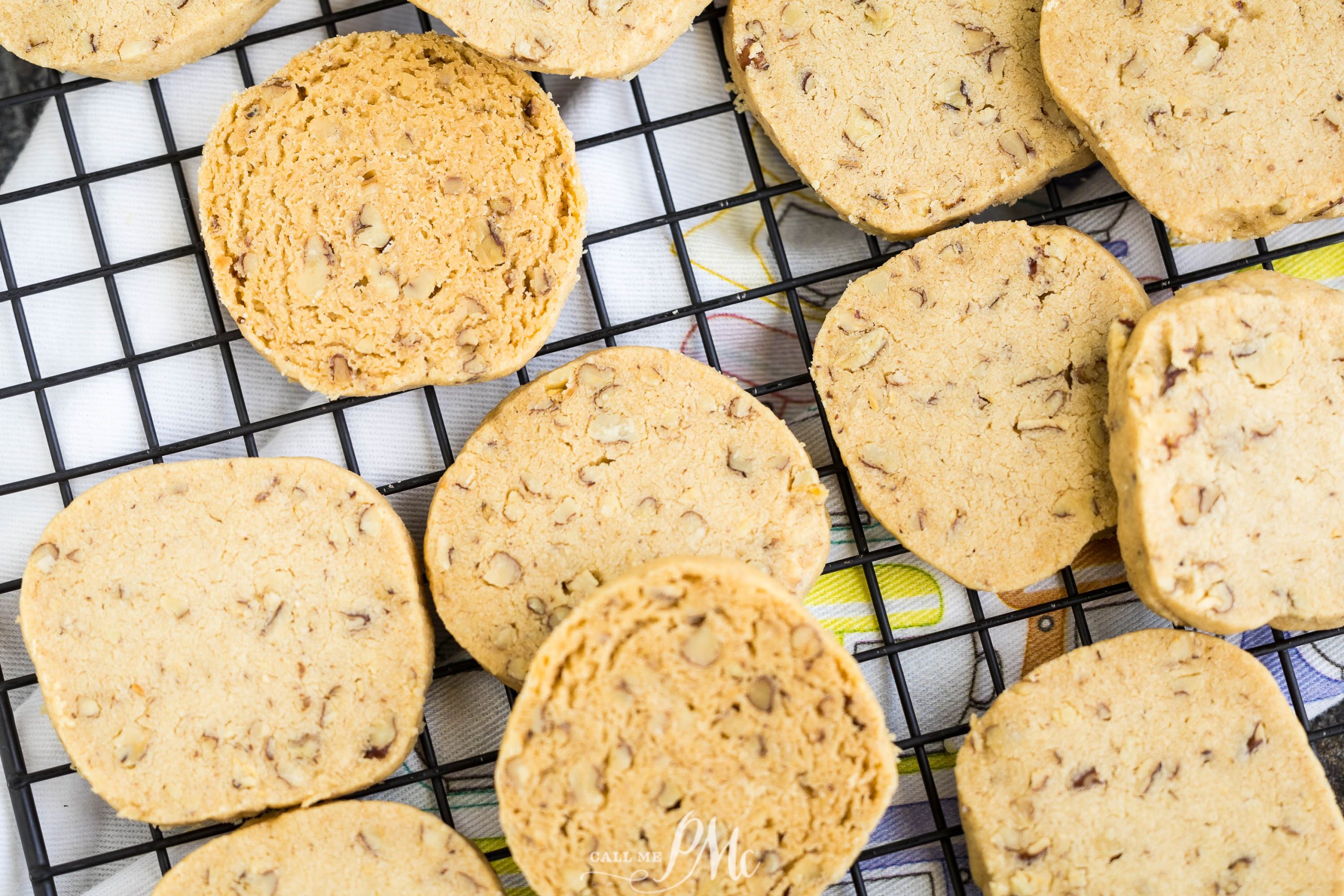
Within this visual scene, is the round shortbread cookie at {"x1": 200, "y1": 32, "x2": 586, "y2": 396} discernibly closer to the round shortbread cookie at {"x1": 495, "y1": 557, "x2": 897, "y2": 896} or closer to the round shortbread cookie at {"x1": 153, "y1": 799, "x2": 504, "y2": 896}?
the round shortbread cookie at {"x1": 495, "y1": 557, "x2": 897, "y2": 896}

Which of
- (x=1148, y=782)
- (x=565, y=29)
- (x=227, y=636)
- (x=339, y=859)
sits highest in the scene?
(x=565, y=29)

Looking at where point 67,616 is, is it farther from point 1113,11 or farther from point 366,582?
point 1113,11

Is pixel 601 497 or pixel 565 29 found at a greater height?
pixel 565 29

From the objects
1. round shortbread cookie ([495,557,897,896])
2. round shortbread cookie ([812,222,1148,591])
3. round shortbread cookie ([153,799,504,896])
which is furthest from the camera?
round shortbread cookie ([812,222,1148,591])

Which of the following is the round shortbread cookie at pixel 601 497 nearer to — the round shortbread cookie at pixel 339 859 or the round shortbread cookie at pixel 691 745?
the round shortbread cookie at pixel 691 745

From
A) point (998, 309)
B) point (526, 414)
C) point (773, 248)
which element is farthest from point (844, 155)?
point (526, 414)

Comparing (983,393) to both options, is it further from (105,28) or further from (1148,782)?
(105,28)

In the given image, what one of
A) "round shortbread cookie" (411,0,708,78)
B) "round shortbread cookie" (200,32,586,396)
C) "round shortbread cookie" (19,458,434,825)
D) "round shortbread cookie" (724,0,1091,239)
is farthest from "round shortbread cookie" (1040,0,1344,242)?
"round shortbread cookie" (19,458,434,825)

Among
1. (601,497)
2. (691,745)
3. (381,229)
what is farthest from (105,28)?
(691,745)
